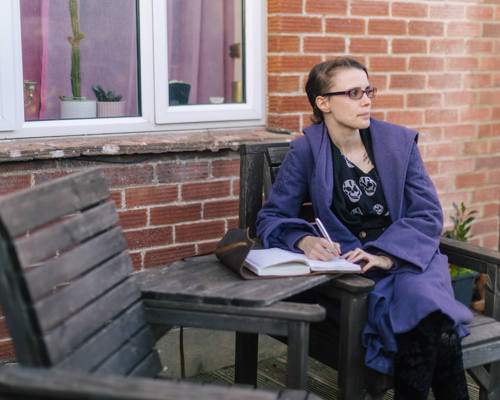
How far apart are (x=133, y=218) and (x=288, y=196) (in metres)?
0.81

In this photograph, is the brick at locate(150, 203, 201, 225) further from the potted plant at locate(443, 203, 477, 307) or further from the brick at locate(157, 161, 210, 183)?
the potted plant at locate(443, 203, 477, 307)

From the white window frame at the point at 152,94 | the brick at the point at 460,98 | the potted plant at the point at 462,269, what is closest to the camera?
the white window frame at the point at 152,94

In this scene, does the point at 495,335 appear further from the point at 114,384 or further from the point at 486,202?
the point at 486,202

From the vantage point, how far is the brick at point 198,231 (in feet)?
11.3

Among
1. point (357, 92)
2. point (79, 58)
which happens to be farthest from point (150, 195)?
point (357, 92)

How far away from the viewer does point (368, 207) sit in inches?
113

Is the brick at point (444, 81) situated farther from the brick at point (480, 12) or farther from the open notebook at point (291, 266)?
the open notebook at point (291, 266)

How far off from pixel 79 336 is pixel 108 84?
1743 millimetres

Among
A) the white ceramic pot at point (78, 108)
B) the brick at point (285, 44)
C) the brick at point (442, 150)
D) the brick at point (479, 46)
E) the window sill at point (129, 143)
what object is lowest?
the brick at point (442, 150)

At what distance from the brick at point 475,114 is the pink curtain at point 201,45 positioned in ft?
5.00

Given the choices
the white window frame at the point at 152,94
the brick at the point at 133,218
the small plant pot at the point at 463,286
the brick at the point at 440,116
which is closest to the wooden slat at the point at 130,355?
the brick at the point at 133,218

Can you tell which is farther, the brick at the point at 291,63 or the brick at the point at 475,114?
the brick at the point at 475,114

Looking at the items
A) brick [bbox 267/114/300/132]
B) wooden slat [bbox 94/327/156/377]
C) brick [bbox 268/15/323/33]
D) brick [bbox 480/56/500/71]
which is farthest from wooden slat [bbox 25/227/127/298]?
brick [bbox 480/56/500/71]

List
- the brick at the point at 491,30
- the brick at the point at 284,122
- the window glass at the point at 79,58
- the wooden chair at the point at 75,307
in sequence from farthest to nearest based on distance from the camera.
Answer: the brick at the point at 491,30 → the brick at the point at 284,122 → the window glass at the point at 79,58 → the wooden chair at the point at 75,307
